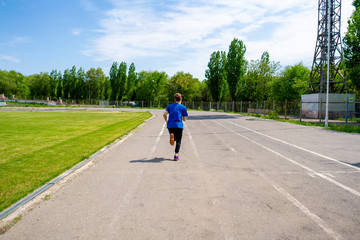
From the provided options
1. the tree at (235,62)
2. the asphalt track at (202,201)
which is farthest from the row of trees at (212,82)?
the asphalt track at (202,201)

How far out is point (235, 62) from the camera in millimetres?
50844

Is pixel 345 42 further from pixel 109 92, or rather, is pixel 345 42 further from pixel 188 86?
pixel 109 92

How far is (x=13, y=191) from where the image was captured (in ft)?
14.1

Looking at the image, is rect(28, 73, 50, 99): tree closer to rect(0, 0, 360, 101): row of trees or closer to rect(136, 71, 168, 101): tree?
rect(0, 0, 360, 101): row of trees

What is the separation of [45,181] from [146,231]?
301 cm

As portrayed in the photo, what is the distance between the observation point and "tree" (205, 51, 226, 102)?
5781 cm

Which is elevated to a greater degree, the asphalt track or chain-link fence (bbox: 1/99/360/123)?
chain-link fence (bbox: 1/99/360/123)

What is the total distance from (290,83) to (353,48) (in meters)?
20.8

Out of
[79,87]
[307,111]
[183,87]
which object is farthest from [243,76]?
[79,87]

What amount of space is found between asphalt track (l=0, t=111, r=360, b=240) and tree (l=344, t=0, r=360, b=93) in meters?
24.2

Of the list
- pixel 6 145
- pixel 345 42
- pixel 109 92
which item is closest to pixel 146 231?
pixel 6 145

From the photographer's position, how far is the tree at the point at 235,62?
50.9 meters

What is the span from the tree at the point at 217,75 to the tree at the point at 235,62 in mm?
5824

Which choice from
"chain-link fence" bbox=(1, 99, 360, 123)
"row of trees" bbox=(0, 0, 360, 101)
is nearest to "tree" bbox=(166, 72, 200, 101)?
"row of trees" bbox=(0, 0, 360, 101)
